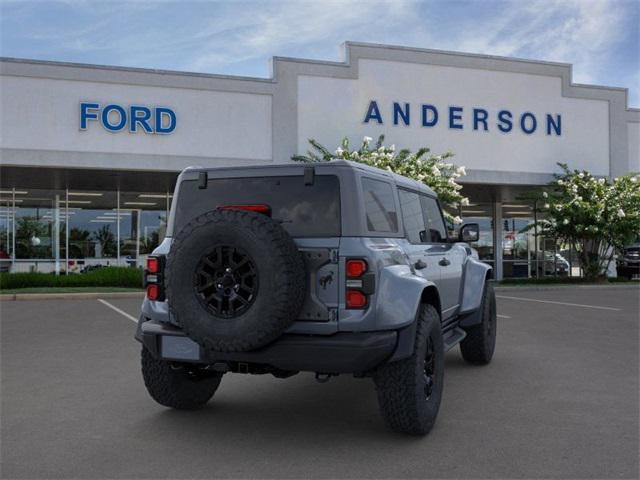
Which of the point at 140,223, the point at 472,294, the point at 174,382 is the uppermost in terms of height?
the point at 140,223

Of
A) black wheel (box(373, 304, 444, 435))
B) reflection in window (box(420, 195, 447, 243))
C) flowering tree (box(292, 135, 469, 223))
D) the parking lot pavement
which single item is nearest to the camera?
the parking lot pavement

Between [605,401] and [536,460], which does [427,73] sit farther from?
[536,460]

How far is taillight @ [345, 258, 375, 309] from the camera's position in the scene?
434 centimetres

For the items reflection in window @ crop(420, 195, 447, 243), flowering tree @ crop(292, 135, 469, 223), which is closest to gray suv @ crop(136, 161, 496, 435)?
reflection in window @ crop(420, 195, 447, 243)

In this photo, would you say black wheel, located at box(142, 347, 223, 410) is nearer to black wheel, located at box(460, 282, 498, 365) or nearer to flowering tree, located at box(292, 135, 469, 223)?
black wheel, located at box(460, 282, 498, 365)

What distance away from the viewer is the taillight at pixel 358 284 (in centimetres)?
434

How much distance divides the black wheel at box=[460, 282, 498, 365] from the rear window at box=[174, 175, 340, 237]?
344cm

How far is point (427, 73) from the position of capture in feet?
76.4

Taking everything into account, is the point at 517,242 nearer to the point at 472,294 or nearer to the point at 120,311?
the point at 120,311

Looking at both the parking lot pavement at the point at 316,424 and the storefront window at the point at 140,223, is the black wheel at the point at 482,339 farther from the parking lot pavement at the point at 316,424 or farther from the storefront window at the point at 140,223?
the storefront window at the point at 140,223

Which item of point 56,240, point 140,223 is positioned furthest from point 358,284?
point 56,240

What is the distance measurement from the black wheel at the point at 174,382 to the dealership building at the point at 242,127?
616 inches

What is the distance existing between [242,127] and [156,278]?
658 inches

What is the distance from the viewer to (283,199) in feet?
15.8
